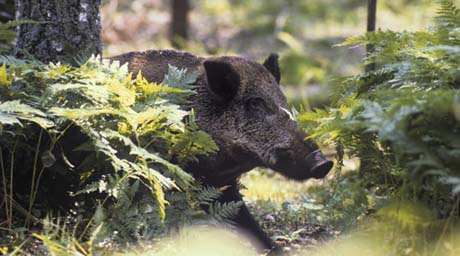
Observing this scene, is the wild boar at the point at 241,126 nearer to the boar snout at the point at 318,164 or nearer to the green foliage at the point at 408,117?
the boar snout at the point at 318,164

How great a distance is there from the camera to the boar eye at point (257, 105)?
6.71m

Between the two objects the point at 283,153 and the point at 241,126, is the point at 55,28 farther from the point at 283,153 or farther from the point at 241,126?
the point at 283,153

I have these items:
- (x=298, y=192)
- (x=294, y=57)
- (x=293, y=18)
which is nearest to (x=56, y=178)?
(x=298, y=192)

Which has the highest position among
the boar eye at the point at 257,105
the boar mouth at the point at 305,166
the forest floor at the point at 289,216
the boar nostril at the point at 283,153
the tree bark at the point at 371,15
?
the tree bark at the point at 371,15

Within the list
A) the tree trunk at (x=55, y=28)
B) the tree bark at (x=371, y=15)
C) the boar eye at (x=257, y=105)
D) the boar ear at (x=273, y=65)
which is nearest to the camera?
the tree trunk at (x=55, y=28)

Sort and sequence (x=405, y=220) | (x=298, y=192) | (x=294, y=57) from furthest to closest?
(x=294, y=57), (x=298, y=192), (x=405, y=220)

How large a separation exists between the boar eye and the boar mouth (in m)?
0.49

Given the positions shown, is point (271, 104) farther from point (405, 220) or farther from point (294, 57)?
point (294, 57)

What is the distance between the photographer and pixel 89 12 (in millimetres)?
6699

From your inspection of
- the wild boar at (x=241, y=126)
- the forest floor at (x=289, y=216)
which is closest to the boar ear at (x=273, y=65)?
the wild boar at (x=241, y=126)

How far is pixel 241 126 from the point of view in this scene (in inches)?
263

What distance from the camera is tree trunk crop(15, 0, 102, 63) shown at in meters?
6.54

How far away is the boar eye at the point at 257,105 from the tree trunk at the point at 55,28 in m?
1.44

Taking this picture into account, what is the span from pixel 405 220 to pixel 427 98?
27.2 inches
